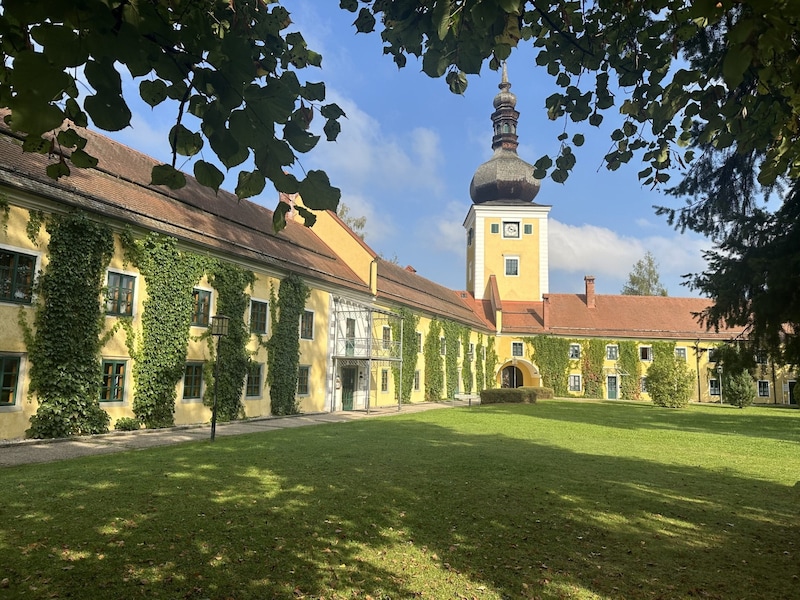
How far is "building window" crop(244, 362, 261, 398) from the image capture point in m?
19.9

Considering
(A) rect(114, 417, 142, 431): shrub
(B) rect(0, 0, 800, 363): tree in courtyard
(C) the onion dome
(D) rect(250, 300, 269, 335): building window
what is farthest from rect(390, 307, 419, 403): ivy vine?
(B) rect(0, 0, 800, 363): tree in courtyard

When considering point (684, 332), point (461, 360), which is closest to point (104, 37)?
point (461, 360)

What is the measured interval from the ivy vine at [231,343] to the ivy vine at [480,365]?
27.8 m

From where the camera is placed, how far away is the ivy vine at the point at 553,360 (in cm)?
4678

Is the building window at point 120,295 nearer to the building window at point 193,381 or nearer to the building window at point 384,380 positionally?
the building window at point 193,381

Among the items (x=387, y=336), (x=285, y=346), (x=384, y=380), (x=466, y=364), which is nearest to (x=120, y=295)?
(x=285, y=346)

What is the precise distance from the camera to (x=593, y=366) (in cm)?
4672

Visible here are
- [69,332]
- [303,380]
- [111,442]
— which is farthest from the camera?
[303,380]

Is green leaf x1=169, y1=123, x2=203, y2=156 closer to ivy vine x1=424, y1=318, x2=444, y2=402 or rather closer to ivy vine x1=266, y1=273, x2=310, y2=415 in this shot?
ivy vine x1=266, y1=273, x2=310, y2=415

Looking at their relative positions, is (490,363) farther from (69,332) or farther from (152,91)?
(152,91)

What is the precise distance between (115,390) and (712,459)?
15318 millimetres

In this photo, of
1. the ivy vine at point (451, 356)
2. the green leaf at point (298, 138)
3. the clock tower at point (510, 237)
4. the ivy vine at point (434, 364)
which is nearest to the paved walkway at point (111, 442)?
the green leaf at point (298, 138)

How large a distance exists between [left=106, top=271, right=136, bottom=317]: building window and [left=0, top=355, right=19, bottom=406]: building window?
2.66m

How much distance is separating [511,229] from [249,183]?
50709 mm
